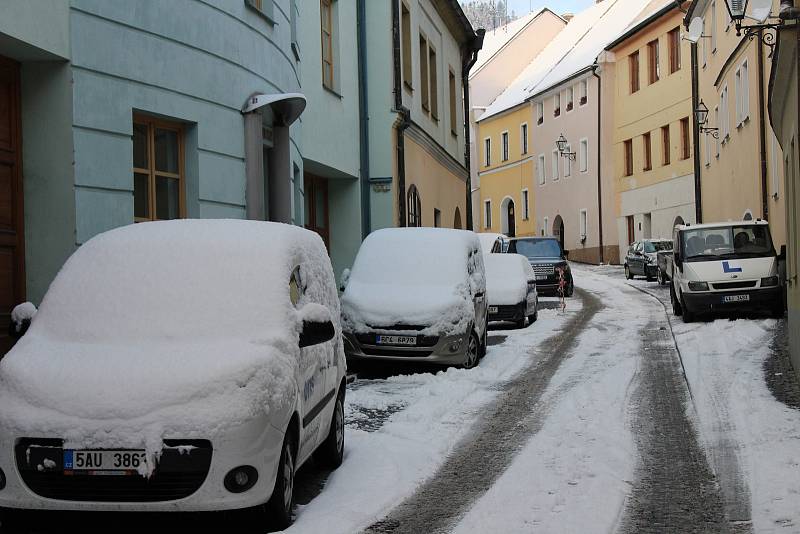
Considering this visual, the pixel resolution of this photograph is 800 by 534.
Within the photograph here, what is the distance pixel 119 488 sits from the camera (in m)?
5.15

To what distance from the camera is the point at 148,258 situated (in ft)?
20.2

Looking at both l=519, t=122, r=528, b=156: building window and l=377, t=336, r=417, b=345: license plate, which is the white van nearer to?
l=377, t=336, r=417, b=345: license plate

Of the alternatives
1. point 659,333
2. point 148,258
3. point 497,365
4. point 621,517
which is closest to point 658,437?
point 621,517

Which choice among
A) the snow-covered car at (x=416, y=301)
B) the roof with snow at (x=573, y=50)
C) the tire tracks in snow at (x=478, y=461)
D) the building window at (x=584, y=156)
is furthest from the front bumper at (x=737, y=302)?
the building window at (x=584, y=156)

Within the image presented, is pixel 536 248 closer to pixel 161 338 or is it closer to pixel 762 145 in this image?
pixel 762 145

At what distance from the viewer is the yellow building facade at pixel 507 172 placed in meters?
62.6

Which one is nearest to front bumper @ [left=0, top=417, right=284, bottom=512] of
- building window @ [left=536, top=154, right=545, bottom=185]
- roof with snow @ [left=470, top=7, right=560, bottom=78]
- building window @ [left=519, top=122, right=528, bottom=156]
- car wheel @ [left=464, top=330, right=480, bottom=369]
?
car wheel @ [left=464, top=330, right=480, bottom=369]

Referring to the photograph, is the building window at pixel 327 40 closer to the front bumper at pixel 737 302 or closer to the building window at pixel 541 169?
the front bumper at pixel 737 302

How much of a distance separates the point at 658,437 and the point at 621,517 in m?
2.66

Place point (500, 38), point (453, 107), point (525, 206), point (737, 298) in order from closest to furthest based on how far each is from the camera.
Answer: point (737, 298) < point (453, 107) < point (525, 206) < point (500, 38)

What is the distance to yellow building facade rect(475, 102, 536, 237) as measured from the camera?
6256 cm

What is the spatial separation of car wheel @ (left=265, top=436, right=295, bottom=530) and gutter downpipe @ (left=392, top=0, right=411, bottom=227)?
16860 mm

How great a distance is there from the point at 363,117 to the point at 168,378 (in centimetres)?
1677

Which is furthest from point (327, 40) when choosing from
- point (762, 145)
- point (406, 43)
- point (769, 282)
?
point (762, 145)
